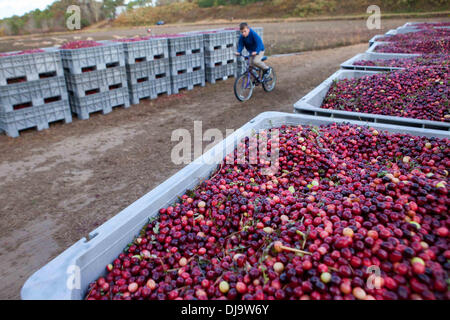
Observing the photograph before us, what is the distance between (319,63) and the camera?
39.7 ft

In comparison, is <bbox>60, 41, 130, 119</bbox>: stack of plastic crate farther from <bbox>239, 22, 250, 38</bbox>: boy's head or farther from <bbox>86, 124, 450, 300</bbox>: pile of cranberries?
<bbox>86, 124, 450, 300</bbox>: pile of cranberries

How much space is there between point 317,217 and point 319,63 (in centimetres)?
1128

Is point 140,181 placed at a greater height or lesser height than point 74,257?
lesser

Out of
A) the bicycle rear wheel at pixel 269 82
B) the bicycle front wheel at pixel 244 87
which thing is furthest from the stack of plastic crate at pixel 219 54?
the bicycle front wheel at pixel 244 87

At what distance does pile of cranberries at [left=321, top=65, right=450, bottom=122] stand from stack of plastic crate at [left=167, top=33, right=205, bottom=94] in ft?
16.0

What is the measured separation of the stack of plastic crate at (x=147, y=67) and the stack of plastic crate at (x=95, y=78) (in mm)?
210

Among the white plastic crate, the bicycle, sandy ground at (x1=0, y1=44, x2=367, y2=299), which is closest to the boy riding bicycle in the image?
the bicycle

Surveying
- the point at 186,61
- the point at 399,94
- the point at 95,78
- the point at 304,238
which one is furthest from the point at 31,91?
the point at 399,94

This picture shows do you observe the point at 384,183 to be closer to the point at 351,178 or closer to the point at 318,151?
the point at 351,178

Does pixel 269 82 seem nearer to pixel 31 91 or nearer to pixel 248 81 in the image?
pixel 248 81

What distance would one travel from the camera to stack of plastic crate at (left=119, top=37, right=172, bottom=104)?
7811 millimetres

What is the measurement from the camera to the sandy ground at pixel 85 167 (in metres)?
3.37
